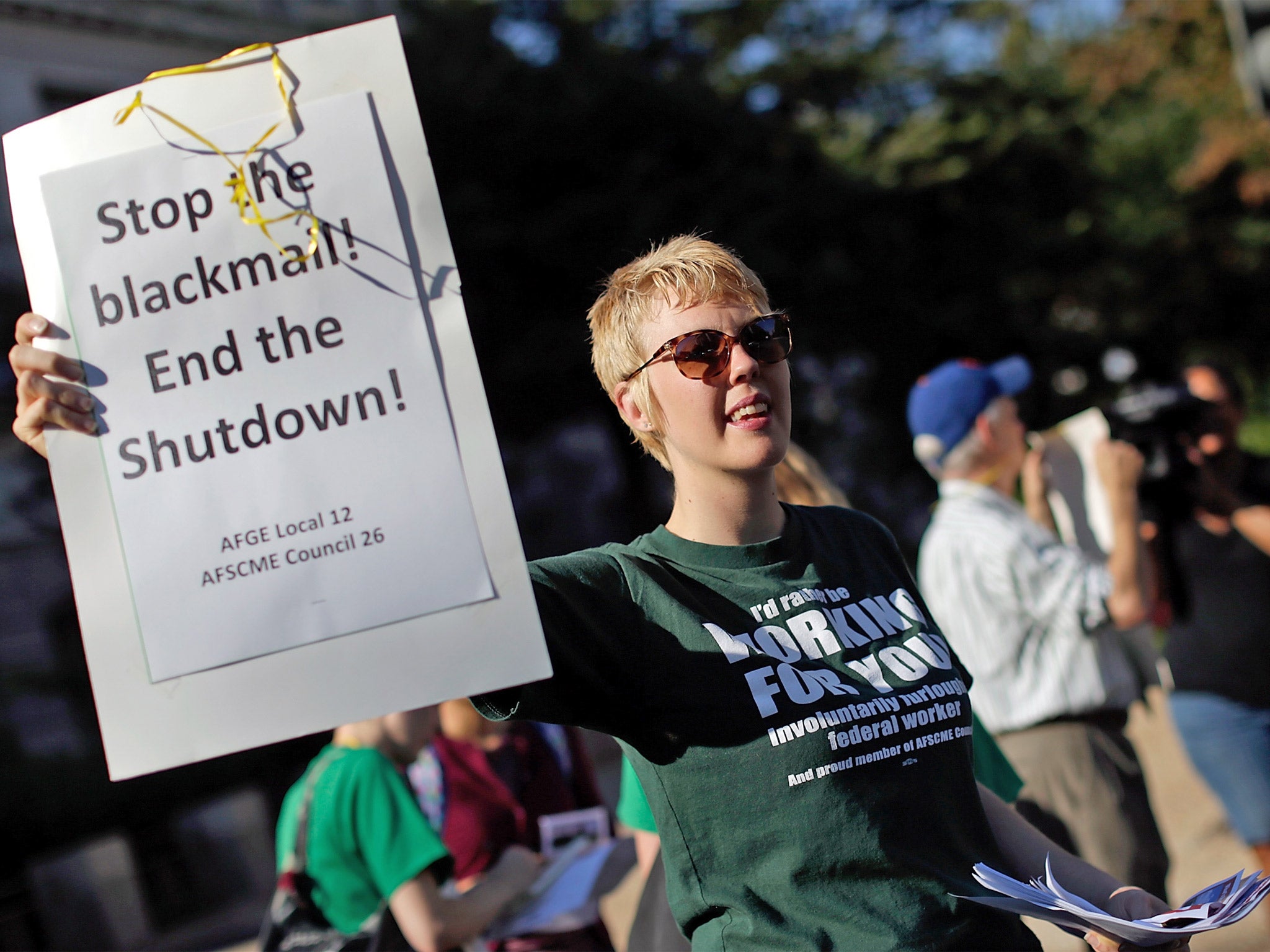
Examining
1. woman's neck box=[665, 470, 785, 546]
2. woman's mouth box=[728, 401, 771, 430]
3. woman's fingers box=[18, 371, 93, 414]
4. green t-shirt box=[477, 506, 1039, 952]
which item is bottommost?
green t-shirt box=[477, 506, 1039, 952]

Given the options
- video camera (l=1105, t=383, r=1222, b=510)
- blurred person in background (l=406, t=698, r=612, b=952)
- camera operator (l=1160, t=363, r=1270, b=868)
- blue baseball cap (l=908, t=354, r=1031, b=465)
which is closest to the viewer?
blurred person in background (l=406, t=698, r=612, b=952)

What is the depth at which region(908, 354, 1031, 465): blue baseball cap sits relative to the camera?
3.62 meters

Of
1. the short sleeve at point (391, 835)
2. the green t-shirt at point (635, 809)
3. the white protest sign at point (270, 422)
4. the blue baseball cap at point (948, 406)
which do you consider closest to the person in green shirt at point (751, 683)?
the white protest sign at point (270, 422)

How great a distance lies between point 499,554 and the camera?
1.58m

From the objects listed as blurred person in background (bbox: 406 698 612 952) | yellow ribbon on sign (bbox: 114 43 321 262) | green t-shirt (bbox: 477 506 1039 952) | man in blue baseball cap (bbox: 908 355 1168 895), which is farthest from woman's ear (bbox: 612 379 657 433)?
man in blue baseball cap (bbox: 908 355 1168 895)

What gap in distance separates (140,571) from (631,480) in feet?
43.3

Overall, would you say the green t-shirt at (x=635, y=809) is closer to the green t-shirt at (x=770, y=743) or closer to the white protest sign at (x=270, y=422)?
the green t-shirt at (x=770, y=743)

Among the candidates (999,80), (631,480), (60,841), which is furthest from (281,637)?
(999,80)

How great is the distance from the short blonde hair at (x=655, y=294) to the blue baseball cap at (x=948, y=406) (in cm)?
177

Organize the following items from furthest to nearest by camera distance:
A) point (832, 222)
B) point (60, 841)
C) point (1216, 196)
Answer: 1. point (1216, 196)
2. point (832, 222)
3. point (60, 841)

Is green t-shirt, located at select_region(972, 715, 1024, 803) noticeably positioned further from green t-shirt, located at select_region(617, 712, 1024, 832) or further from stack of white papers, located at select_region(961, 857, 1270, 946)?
stack of white papers, located at select_region(961, 857, 1270, 946)

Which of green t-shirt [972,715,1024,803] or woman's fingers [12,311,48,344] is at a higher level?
woman's fingers [12,311,48,344]

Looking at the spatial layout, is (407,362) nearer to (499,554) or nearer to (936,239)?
(499,554)

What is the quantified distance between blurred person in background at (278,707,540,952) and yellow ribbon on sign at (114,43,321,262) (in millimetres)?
1373
